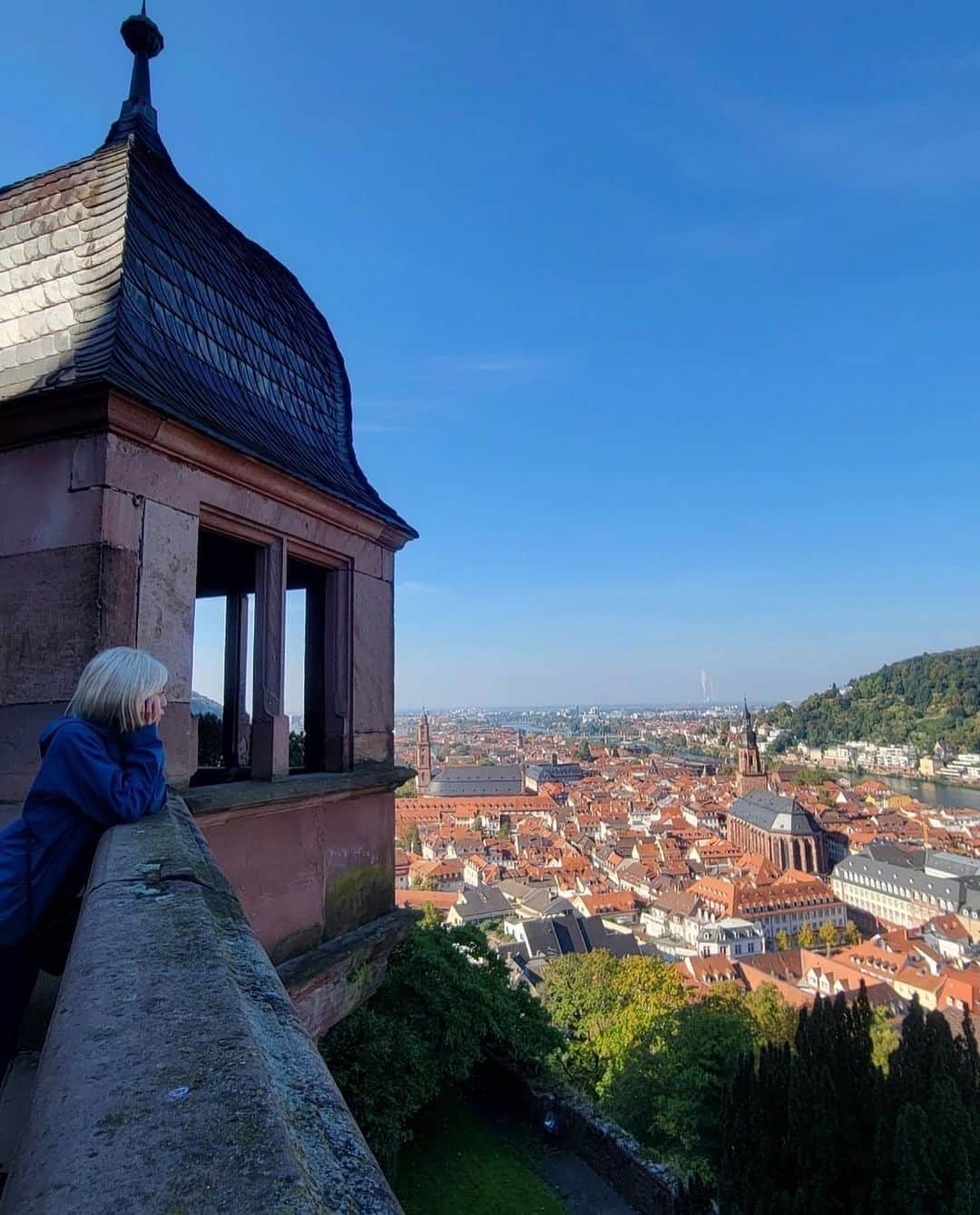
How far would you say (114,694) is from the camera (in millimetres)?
2254

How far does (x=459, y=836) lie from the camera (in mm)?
94062

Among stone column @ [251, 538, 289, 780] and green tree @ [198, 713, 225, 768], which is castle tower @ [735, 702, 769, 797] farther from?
stone column @ [251, 538, 289, 780]

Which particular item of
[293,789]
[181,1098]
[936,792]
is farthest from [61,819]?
[936,792]

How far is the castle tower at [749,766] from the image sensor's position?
4027 inches

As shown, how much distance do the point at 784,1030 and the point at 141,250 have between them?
31.2 metres

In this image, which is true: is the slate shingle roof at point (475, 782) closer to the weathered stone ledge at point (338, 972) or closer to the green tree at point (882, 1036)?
the green tree at point (882, 1036)

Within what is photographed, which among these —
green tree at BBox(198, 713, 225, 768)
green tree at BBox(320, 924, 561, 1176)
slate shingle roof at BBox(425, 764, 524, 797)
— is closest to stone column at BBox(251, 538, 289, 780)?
green tree at BBox(198, 713, 225, 768)

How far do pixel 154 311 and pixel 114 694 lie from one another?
A: 2659 mm

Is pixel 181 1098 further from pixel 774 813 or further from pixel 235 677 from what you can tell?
pixel 774 813

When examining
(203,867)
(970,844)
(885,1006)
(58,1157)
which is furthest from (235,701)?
(970,844)

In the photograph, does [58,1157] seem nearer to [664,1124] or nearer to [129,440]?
[129,440]

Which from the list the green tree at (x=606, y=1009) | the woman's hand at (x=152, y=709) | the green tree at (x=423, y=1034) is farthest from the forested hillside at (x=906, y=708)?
the woman's hand at (x=152, y=709)

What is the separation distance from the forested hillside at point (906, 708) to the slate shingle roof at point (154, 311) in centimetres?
17159

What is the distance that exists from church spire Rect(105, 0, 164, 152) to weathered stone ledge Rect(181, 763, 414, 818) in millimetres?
3987
